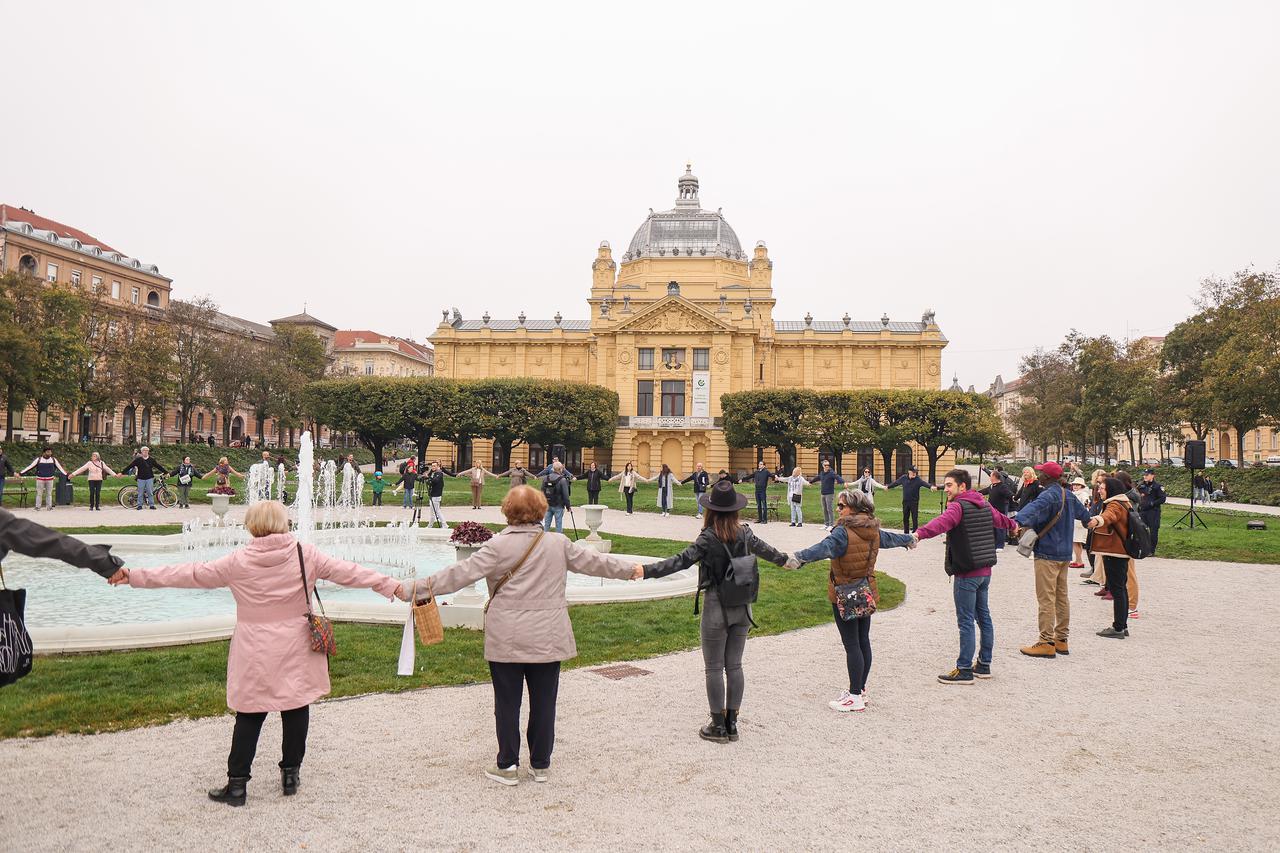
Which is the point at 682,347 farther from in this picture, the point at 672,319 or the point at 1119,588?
the point at 1119,588

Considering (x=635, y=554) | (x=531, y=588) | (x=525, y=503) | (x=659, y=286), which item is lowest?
(x=635, y=554)

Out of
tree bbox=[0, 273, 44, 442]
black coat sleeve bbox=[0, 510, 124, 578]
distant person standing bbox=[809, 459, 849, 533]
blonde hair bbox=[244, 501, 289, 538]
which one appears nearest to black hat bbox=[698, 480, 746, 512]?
blonde hair bbox=[244, 501, 289, 538]

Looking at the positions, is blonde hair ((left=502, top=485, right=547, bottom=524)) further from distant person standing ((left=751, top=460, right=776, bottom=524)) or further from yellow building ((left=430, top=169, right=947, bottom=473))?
yellow building ((left=430, top=169, right=947, bottom=473))

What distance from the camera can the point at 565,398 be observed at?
52156 mm

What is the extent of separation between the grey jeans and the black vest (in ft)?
8.60

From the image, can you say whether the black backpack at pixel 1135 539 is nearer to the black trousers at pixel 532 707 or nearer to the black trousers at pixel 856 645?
the black trousers at pixel 856 645

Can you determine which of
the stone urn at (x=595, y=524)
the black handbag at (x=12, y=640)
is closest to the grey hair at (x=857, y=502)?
the black handbag at (x=12, y=640)

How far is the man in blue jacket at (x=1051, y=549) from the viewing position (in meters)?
8.59

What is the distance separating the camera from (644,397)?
202 feet

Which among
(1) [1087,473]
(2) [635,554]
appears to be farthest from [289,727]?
(1) [1087,473]

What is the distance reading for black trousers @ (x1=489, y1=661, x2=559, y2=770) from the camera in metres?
5.09

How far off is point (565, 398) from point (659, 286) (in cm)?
1980

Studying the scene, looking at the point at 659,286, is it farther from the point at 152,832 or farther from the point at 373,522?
the point at 152,832

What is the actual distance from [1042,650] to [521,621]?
644 cm
